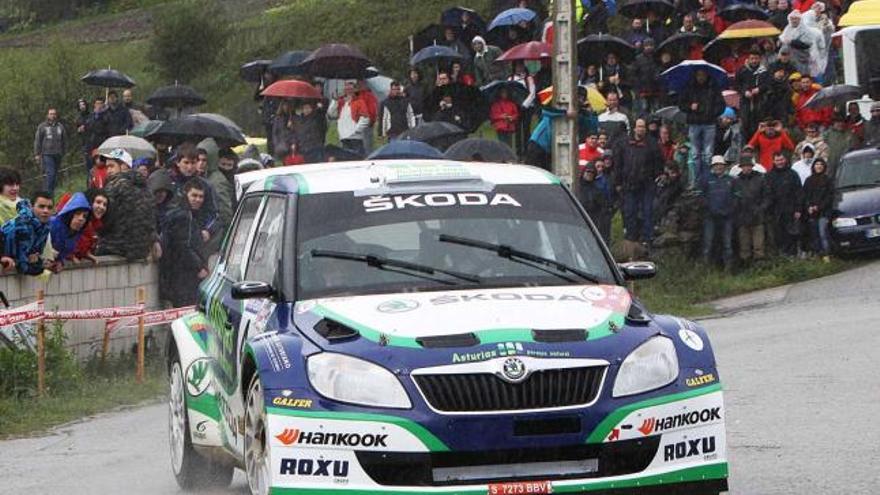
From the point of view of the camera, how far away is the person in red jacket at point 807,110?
1063 inches

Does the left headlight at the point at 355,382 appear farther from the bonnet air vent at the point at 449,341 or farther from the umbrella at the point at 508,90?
the umbrella at the point at 508,90

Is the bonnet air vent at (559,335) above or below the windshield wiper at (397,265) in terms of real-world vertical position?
below

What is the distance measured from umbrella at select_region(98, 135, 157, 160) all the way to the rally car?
16712mm

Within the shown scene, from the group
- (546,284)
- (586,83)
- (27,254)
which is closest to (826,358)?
(27,254)

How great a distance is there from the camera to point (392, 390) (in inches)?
305

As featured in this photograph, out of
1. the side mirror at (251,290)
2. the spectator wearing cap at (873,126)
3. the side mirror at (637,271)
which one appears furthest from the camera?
the spectator wearing cap at (873,126)

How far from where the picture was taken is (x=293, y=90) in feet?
94.2

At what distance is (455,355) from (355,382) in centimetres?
42

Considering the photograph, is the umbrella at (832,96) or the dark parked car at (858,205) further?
the umbrella at (832,96)

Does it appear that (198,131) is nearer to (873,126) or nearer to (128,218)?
(128,218)

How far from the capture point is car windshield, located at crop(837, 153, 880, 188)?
25.7 metres

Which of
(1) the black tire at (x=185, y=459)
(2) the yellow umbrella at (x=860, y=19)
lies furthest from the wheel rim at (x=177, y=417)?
(2) the yellow umbrella at (x=860, y=19)

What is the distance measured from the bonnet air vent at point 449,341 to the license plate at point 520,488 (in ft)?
1.90

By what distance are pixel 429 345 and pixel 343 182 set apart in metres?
1.76
